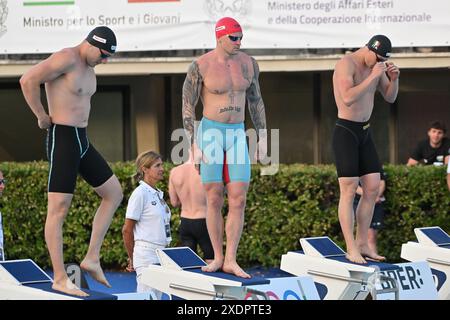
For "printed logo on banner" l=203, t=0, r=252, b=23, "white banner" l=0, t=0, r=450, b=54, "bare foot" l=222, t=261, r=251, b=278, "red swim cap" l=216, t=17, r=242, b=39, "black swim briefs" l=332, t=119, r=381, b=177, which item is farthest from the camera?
"printed logo on banner" l=203, t=0, r=252, b=23

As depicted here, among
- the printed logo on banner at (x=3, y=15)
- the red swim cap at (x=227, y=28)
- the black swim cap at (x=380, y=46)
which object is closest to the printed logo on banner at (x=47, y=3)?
the printed logo on banner at (x=3, y=15)

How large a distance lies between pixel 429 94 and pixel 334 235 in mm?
3950

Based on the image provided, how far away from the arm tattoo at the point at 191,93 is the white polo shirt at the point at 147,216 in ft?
3.84

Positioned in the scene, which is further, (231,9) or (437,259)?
(231,9)

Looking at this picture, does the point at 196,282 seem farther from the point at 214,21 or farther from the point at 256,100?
the point at 214,21

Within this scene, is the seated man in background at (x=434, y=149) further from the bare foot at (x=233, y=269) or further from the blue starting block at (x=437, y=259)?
the bare foot at (x=233, y=269)

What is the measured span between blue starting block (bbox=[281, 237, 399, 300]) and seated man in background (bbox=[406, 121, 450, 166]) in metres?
5.02

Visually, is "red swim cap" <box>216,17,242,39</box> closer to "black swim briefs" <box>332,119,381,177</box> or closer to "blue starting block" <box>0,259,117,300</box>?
"black swim briefs" <box>332,119,381,177</box>

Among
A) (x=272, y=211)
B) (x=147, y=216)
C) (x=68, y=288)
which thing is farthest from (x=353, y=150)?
(x=272, y=211)

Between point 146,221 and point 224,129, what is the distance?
1.60 m

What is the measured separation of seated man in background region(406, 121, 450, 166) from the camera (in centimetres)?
1489

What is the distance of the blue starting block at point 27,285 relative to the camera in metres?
7.79

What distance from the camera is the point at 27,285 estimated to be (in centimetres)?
809

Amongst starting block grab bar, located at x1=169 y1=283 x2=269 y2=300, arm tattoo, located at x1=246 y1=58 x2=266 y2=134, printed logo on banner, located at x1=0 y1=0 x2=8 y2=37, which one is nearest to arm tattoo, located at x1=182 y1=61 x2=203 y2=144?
arm tattoo, located at x1=246 y1=58 x2=266 y2=134
